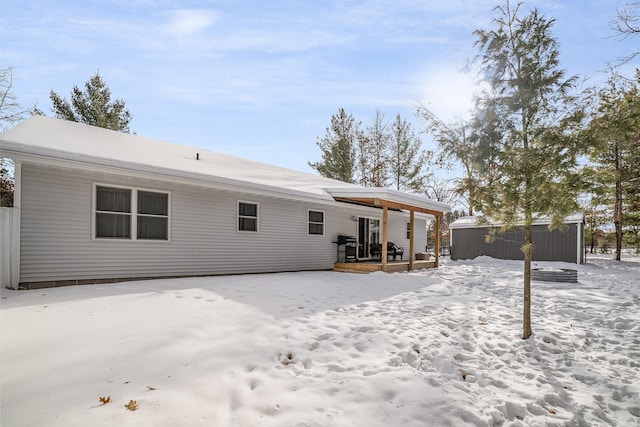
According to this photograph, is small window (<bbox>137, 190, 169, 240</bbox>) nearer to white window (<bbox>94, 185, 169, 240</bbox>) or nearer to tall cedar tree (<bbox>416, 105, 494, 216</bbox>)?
white window (<bbox>94, 185, 169, 240</bbox>)

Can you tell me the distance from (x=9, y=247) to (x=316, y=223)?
27.0 feet

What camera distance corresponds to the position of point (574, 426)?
2758 mm

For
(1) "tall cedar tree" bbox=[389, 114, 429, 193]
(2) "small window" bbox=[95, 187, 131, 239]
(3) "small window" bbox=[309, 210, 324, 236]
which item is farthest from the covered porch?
(1) "tall cedar tree" bbox=[389, 114, 429, 193]

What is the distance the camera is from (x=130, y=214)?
25.4 feet

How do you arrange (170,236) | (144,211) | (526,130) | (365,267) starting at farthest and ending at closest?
(365,267) → (170,236) → (144,211) → (526,130)

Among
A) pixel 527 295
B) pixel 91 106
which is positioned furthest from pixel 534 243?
pixel 91 106

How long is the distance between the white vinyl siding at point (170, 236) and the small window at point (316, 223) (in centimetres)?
19

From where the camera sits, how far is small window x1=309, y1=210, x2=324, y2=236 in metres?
12.1

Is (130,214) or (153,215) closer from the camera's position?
(130,214)

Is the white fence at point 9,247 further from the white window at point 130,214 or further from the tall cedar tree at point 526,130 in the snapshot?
the tall cedar tree at point 526,130

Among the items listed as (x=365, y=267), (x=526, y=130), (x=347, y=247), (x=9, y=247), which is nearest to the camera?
(x=526, y=130)

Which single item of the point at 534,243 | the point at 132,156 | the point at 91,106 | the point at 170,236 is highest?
the point at 91,106

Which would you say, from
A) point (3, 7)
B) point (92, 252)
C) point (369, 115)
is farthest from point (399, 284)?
point (369, 115)

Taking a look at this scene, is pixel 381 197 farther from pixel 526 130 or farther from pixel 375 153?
pixel 375 153
